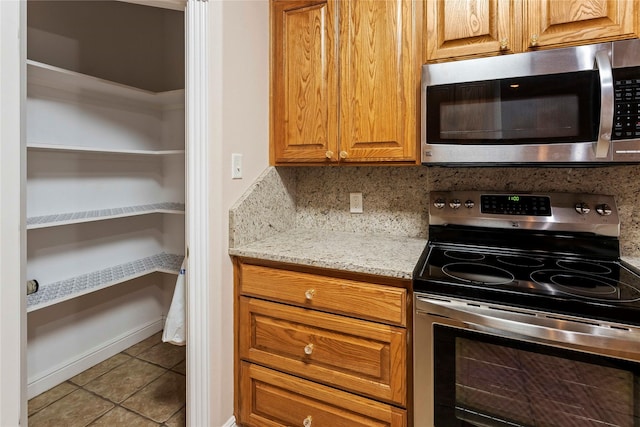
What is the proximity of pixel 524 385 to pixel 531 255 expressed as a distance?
0.63m

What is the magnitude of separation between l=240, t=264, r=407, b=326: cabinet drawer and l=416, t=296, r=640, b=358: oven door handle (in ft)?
0.45

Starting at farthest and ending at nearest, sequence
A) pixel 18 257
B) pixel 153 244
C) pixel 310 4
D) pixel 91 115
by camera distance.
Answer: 1. pixel 153 244
2. pixel 91 115
3. pixel 310 4
4. pixel 18 257

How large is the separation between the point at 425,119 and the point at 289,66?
0.77m

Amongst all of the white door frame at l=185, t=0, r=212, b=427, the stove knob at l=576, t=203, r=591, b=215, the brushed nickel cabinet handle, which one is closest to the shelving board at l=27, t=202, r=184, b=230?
the white door frame at l=185, t=0, r=212, b=427

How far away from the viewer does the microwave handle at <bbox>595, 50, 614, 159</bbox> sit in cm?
117

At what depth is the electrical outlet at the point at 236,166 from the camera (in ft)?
5.11

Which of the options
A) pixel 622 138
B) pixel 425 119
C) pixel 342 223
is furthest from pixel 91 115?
pixel 622 138

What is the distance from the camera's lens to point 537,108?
1.29 metres

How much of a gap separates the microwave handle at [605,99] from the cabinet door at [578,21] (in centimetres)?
11

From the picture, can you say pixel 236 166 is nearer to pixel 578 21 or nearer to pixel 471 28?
pixel 471 28

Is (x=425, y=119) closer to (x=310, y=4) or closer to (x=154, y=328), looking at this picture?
(x=310, y=4)

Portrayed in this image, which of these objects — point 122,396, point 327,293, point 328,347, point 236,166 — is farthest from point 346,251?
point 122,396

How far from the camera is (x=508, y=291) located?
108cm
